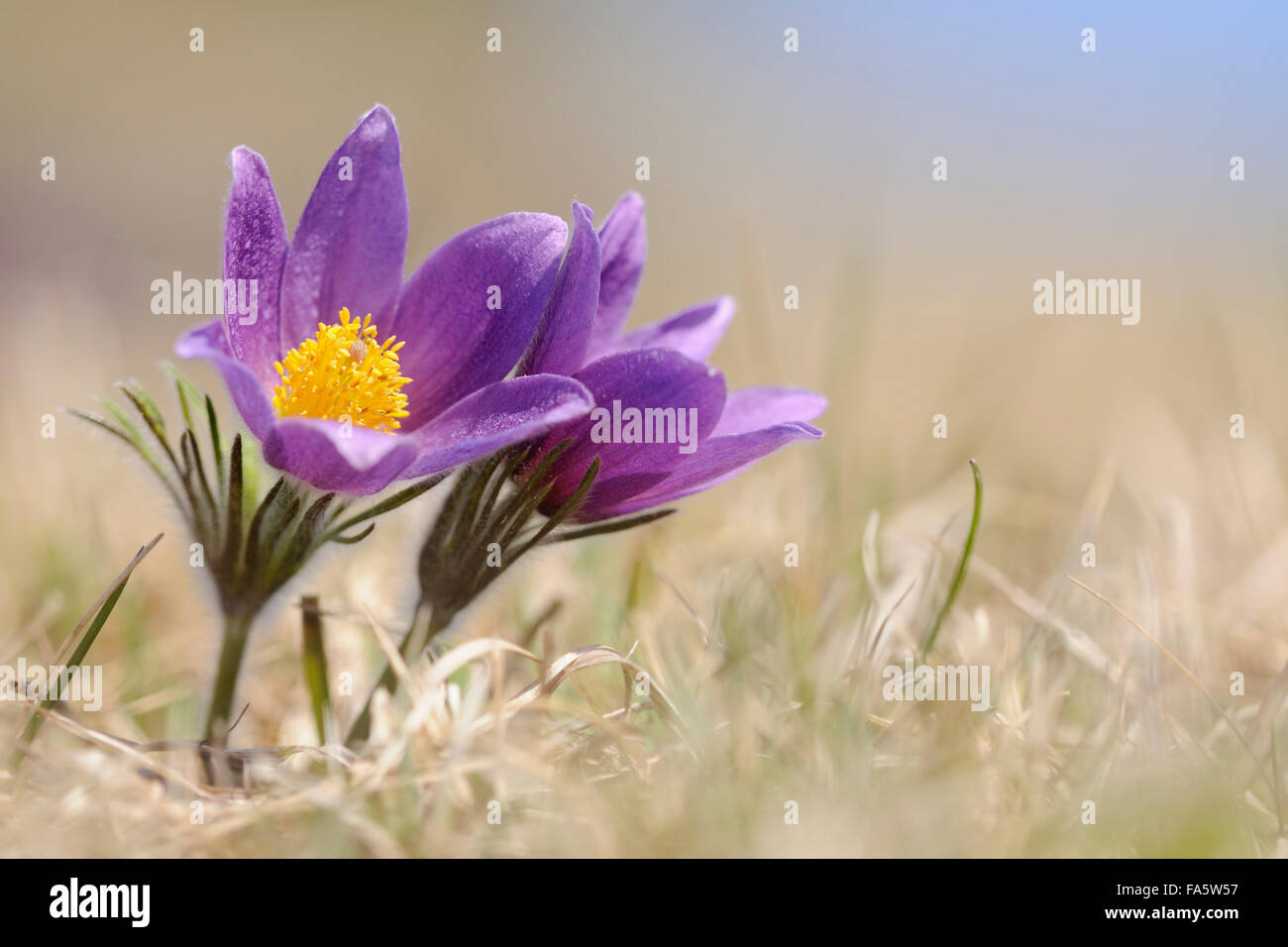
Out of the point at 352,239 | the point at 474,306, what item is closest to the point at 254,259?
the point at 352,239

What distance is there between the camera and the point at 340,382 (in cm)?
204

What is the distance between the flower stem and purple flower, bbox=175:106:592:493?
1.26 ft

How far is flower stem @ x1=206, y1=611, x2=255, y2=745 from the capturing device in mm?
2096

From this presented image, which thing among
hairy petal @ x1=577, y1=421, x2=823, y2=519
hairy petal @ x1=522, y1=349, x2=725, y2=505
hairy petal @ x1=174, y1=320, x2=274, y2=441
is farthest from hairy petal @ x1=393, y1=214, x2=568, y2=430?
hairy petal @ x1=174, y1=320, x2=274, y2=441

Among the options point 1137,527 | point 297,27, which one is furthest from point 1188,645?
point 297,27

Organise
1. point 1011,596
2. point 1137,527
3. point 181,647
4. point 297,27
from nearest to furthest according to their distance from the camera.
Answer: point 1011,596 < point 181,647 < point 1137,527 < point 297,27

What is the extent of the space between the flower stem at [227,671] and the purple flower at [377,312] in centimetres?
39

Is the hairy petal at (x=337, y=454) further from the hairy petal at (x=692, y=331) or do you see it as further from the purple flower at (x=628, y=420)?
the hairy petal at (x=692, y=331)

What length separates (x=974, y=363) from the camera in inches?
205

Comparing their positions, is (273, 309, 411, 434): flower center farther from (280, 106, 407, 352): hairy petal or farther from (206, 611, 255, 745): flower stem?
(206, 611, 255, 745): flower stem

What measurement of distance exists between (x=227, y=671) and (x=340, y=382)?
590 millimetres
